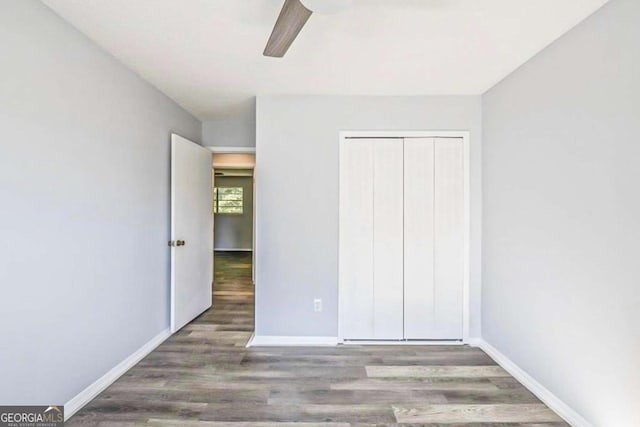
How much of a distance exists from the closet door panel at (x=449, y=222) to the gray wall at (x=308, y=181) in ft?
0.45

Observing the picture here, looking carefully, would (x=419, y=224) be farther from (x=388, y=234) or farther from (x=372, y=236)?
(x=372, y=236)

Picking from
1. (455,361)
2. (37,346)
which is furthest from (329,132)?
(37,346)

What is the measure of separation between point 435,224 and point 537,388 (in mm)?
1444

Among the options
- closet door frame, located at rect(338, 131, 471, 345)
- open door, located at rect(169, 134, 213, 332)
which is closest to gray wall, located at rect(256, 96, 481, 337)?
closet door frame, located at rect(338, 131, 471, 345)

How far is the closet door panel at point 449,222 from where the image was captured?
3.16 meters

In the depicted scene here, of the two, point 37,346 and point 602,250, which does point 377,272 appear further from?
point 37,346

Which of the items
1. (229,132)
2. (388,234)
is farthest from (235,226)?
(388,234)

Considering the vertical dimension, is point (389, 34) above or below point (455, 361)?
above

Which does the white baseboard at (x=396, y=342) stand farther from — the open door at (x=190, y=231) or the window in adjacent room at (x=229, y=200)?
the window in adjacent room at (x=229, y=200)

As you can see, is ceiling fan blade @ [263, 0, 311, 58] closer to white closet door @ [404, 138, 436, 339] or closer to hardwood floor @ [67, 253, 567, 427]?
white closet door @ [404, 138, 436, 339]

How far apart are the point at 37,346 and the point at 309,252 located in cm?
199

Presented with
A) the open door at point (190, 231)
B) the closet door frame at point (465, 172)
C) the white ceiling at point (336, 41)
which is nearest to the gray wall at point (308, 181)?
the closet door frame at point (465, 172)

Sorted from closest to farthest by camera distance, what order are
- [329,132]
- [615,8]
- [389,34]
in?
[615,8] < [389,34] < [329,132]

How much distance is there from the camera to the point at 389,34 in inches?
82.0
